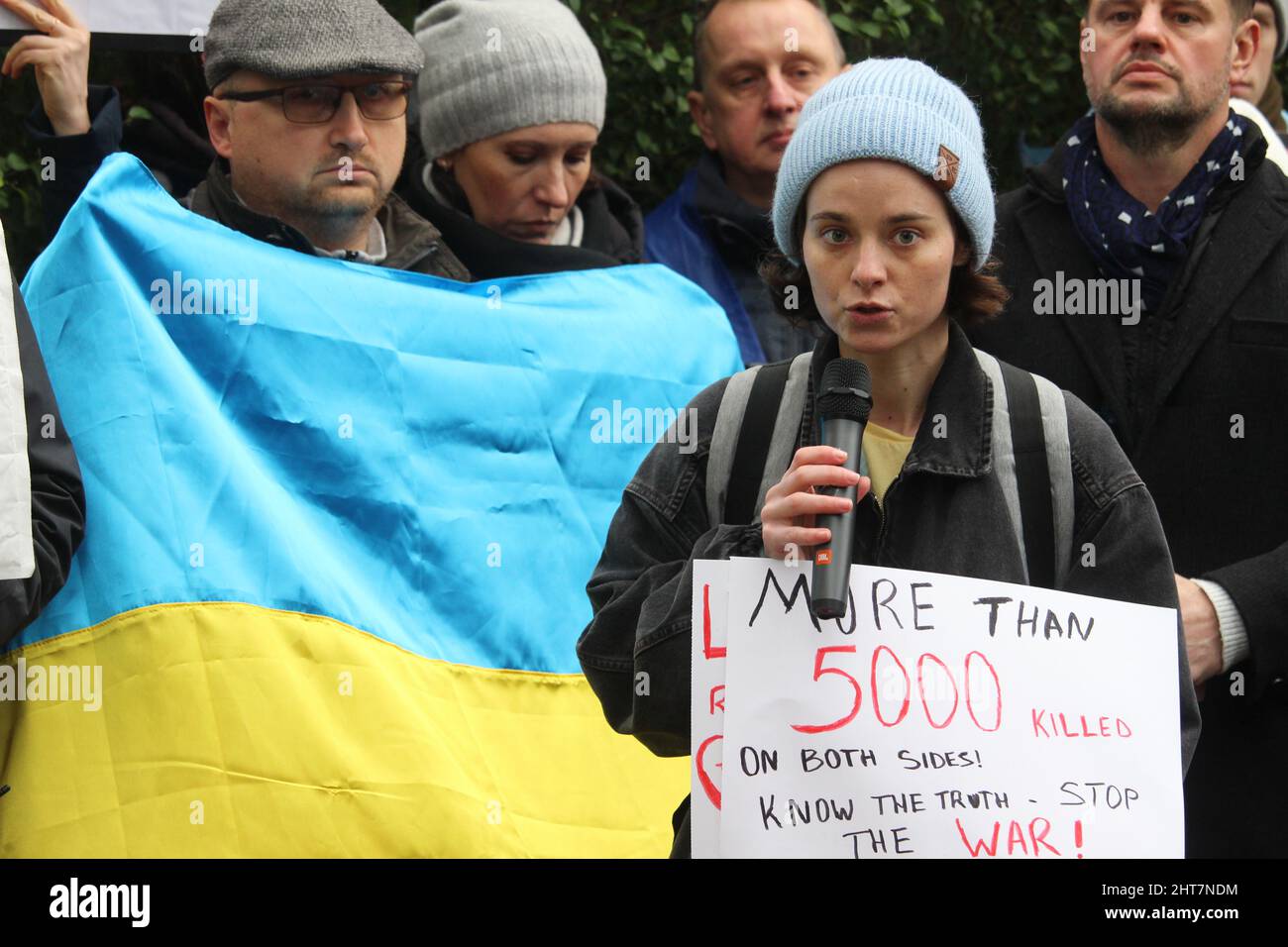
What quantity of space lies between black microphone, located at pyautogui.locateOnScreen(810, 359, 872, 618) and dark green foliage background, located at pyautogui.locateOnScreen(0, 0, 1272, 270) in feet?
8.36

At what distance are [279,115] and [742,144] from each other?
1409 mm

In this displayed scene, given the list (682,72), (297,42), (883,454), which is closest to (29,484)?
(297,42)

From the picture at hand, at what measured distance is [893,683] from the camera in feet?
8.89

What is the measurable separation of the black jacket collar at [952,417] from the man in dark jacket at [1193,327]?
103 centimetres

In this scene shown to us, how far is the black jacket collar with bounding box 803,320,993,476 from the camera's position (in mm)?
2836

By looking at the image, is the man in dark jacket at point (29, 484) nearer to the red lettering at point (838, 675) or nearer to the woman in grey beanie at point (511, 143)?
the woman in grey beanie at point (511, 143)

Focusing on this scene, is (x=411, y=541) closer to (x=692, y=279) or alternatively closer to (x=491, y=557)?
(x=491, y=557)

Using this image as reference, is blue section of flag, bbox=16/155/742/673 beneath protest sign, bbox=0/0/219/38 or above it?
beneath

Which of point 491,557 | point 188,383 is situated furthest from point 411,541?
point 188,383

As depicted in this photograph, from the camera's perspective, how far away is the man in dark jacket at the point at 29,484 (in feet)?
11.6

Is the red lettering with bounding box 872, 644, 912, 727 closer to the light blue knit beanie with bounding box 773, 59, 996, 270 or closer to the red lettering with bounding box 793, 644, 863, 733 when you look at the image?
the red lettering with bounding box 793, 644, 863, 733

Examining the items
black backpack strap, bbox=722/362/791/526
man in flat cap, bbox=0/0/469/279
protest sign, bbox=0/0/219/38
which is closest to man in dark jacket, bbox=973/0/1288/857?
black backpack strap, bbox=722/362/791/526

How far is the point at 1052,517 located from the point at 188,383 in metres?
1.93

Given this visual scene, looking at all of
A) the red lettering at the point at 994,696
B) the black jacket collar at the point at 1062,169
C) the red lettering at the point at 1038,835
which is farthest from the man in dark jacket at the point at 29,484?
the black jacket collar at the point at 1062,169
